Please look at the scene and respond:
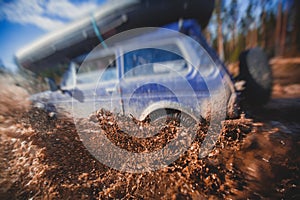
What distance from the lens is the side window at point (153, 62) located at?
7.52 ft

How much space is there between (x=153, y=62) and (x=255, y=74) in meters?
1.95

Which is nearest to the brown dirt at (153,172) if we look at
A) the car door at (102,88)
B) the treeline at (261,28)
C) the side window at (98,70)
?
→ the car door at (102,88)

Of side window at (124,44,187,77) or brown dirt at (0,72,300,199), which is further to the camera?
side window at (124,44,187,77)

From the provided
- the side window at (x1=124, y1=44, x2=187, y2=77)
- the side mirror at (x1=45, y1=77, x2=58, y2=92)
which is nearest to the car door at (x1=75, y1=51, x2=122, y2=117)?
the side window at (x1=124, y1=44, x2=187, y2=77)

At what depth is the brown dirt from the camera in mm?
1818

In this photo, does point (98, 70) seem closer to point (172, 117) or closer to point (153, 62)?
point (153, 62)

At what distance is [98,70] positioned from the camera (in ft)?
10.3

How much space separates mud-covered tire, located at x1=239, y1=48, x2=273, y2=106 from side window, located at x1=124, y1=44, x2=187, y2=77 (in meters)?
1.45

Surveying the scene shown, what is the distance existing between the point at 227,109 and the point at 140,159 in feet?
4.89

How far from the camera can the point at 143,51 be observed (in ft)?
8.00

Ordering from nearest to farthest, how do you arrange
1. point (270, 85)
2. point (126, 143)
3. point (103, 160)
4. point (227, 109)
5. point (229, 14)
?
1. point (227, 109)
2. point (103, 160)
3. point (126, 143)
4. point (270, 85)
5. point (229, 14)

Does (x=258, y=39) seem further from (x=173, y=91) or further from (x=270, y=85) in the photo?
(x=173, y=91)

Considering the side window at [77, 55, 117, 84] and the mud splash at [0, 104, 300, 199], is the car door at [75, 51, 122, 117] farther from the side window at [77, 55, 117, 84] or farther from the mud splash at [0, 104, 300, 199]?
the mud splash at [0, 104, 300, 199]

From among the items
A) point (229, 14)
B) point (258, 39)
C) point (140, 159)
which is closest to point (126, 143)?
point (140, 159)
